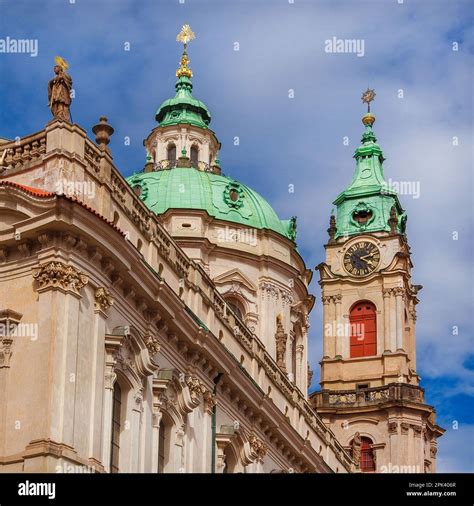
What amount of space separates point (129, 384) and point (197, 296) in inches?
239

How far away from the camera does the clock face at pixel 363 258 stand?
85125mm

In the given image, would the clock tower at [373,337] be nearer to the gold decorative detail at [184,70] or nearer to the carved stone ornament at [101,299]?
the gold decorative detail at [184,70]

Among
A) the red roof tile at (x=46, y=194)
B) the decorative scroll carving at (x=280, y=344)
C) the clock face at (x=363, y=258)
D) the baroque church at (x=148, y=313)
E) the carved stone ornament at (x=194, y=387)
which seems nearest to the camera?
the baroque church at (x=148, y=313)

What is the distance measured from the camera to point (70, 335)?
1218 inches

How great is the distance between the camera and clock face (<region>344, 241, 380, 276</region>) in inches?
3351

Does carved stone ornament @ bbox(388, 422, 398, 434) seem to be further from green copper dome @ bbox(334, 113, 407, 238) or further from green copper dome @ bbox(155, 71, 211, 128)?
green copper dome @ bbox(155, 71, 211, 128)

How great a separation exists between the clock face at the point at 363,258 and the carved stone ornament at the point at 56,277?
54787 mm

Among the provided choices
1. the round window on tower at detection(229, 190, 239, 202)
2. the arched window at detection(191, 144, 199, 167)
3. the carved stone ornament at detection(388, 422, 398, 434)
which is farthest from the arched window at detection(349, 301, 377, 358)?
the round window on tower at detection(229, 190, 239, 202)

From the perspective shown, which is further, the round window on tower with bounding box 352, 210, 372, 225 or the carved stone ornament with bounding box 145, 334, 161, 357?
the round window on tower with bounding box 352, 210, 372, 225

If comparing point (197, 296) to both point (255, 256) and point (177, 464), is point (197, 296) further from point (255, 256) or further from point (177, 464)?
point (255, 256)

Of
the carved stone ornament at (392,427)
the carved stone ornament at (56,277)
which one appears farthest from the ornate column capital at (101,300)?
the carved stone ornament at (392,427)

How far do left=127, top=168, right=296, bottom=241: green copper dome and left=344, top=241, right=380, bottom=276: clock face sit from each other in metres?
24.6
